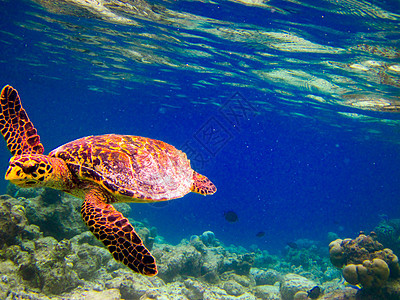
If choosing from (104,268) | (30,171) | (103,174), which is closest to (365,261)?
(103,174)

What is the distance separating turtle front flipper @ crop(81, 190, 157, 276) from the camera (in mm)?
2730

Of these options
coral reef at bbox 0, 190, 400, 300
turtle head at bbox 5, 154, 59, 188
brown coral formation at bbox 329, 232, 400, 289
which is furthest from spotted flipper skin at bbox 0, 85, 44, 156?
brown coral formation at bbox 329, 232, 400, 289

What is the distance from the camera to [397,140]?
99.2ft

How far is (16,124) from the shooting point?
413cm

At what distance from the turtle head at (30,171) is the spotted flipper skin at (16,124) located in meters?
0.92

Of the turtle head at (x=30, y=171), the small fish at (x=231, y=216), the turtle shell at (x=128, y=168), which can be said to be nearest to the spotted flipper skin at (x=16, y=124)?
the turtle shell at (x=128, y=168)

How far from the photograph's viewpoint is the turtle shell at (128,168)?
375 cm

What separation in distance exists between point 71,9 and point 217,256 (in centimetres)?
1452

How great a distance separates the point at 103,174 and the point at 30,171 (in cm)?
96

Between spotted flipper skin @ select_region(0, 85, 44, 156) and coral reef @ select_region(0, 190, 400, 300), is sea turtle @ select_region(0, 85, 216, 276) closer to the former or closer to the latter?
spotted flipper skin @ select_region(0, 85, 44, 156)

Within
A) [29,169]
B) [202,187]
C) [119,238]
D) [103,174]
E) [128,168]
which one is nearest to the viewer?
[119,238]

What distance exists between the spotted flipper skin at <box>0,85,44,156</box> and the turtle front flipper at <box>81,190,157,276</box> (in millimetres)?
1734

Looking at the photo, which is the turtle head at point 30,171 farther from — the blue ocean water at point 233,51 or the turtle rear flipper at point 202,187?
the blue ocean water at point 233,51

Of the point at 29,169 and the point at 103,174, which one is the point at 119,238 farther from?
the point at 29,169
